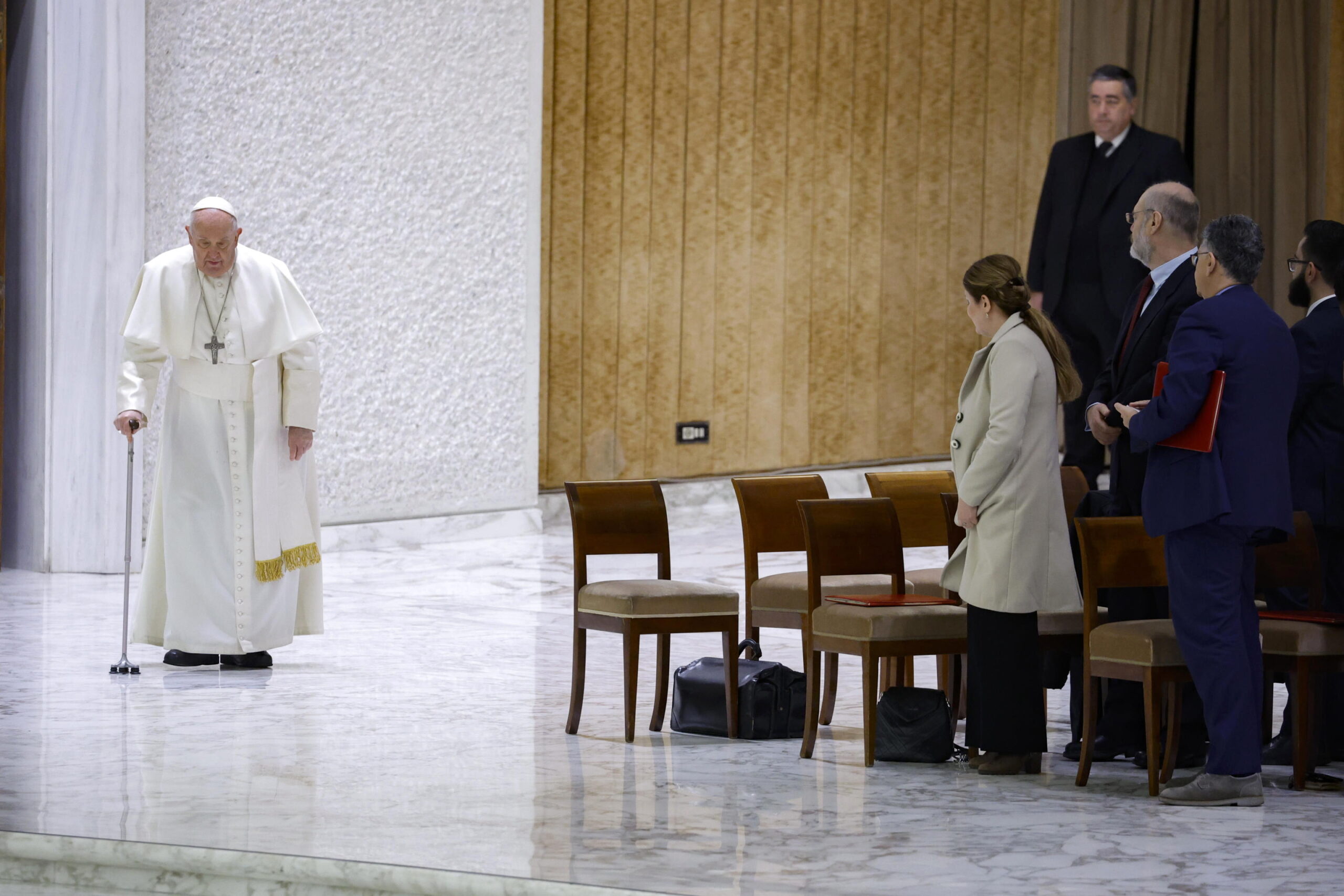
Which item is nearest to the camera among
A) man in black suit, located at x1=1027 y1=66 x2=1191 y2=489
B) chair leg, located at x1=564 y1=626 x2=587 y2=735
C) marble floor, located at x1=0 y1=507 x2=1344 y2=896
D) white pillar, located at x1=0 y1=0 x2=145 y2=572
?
marble floor, located at x1=0 y1=507 x2=1344 y2=896

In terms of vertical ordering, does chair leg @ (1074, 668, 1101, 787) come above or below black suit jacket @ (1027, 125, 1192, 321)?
below

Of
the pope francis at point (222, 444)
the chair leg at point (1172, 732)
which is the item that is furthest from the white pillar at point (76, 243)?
the chair leg at point (1172, 732)

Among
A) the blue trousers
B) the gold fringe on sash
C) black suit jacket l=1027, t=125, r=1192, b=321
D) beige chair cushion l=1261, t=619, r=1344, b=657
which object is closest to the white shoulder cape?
the gold fringe on sash

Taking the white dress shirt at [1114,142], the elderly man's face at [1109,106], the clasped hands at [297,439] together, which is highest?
the elderly man's face at [1109,106]

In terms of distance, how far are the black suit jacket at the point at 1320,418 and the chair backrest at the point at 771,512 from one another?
4.14 feet

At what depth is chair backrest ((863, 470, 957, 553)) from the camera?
5.30m

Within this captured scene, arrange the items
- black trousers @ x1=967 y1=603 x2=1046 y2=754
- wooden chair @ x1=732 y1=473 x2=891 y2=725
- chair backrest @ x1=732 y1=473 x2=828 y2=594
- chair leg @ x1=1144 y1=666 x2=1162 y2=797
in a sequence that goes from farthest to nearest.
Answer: chair backrest @ x1=732 y1=473 x2=828 y2=594 < wooden chair @ x1=732 y1=473 x2=891 y2=725 < black trousers @ x1=967 y1=603 x2=1046 y2=754 < chair leg @ x1=1144 y1=666 x2=1162 y2=797

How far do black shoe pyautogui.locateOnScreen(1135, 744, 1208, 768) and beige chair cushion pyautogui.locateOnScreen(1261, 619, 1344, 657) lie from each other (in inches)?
16.4

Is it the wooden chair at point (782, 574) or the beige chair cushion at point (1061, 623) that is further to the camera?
the wooden chair at point (782, 574)

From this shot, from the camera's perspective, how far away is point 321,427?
8.20 meters

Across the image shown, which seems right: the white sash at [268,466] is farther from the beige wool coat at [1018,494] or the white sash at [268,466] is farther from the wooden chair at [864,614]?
the beige wool coat at [1018,494]

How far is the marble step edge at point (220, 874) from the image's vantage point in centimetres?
323

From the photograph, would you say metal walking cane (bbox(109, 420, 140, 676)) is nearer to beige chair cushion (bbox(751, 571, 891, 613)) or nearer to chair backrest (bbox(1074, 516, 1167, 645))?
beige chair cushion (bbox(751, 571, 891, 613))

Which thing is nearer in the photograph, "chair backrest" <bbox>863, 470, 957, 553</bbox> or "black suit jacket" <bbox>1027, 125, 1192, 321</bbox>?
"chair backrest" <bbox>863, 470, 957, 553</bbox>
